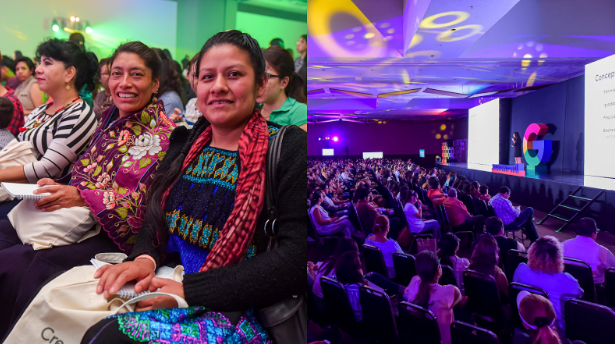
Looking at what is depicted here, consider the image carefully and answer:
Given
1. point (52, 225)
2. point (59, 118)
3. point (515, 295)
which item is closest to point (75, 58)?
point (59, 118)

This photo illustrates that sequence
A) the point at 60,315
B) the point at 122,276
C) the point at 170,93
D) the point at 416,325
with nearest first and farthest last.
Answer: the point at 60,315, the point at 122,276, the point at 416,325, the point at 170,93

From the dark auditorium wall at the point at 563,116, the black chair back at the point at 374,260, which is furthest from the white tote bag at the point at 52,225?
the dark auditorium wall at the point at 563,116

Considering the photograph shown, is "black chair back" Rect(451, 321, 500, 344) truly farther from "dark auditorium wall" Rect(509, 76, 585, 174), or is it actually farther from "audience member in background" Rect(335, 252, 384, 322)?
"dark auditorium wall" Rect(509, 76, 585, 174)

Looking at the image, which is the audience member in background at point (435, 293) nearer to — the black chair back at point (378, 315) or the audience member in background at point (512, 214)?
the black chair back at point (378, 315)

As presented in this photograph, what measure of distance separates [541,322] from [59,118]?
9.02 ft

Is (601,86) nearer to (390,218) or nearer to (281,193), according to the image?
(390,218)

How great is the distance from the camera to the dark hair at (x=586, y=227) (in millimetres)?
1275

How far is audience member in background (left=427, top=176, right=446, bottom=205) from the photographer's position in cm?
150

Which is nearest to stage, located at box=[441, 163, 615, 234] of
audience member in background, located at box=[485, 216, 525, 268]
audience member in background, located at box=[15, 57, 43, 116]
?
Result: audience member in background, located at box=[485, 216, 525, 268]

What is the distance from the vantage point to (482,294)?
1.45m

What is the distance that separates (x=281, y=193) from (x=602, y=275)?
4.17 ft

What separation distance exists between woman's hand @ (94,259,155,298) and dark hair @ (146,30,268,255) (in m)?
0.16

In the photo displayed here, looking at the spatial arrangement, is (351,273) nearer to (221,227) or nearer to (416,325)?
(416,325)

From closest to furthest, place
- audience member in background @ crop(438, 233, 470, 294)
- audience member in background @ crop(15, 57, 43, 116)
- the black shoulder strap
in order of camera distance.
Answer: the black shoulder strap → audience member in background @ crop(438, 233, 470, 294) → audience member in background @ crop(15, 57, 43, 116)
